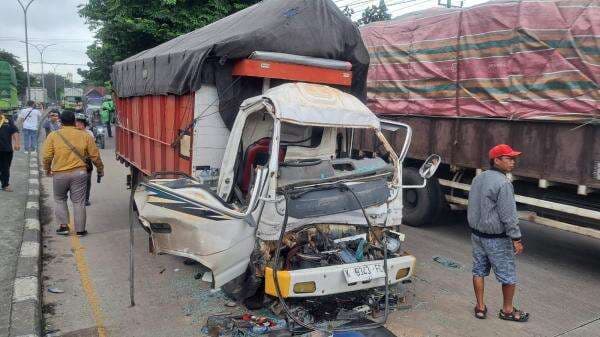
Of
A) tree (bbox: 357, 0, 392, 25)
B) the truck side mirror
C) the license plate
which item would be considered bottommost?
the license plate

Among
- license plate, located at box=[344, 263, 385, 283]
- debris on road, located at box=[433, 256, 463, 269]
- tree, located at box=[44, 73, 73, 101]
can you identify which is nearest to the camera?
license plate, located at box=[344, 263, 385, 283]

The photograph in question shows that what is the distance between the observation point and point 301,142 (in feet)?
18.3

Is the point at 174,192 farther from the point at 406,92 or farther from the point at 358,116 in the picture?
the point at 406,92

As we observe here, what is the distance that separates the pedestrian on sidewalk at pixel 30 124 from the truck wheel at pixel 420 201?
12528mm

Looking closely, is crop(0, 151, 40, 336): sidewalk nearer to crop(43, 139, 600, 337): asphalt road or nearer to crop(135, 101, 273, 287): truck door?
crop(43, 139, 600, 337): asphalt road

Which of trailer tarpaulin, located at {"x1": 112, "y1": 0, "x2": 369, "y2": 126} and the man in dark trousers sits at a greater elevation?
trailer tarpaulin, located at {"x1": 112, "y1": 0, "x2": 369, "y2": 126}

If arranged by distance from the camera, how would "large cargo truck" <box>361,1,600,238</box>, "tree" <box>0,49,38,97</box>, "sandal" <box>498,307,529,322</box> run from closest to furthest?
1. "sandal" <box>498,307,529,322</box>
2. "large cargo truck" <box>361,1,600,238</box>
3. "tree" <box>0,49,38,97</box>

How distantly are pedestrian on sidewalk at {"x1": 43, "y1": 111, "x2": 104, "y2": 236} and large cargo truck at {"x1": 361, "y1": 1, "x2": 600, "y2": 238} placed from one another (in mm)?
4662

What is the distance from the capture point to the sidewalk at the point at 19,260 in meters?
4.14

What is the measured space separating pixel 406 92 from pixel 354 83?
1696 mm

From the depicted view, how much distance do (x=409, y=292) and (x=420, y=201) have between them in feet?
9.11

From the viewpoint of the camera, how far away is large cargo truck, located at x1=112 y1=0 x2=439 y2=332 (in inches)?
161

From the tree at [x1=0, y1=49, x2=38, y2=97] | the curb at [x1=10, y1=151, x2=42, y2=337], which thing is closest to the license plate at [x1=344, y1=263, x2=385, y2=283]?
the curb at [x1=10, y1=151, x2=42, y2=337]

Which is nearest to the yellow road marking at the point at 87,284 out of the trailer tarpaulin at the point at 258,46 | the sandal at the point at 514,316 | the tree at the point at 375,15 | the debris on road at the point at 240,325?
the debris on road at the point at 240,325
